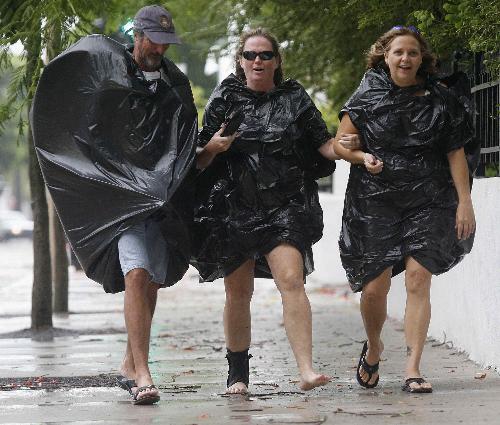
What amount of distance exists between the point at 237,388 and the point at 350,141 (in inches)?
61.3

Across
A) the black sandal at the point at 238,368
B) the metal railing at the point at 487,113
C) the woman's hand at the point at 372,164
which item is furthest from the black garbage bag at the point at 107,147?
the metal railing at the point at 487,113

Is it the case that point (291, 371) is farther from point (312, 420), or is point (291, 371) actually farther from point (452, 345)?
point (312, 420)

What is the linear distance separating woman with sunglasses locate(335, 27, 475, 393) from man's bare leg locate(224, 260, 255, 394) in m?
0.67

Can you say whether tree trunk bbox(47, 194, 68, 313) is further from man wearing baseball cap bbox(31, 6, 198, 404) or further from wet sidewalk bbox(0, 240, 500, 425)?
man wearing baseball cap bbox(31, 6, 198, 404)

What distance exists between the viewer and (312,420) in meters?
6.52

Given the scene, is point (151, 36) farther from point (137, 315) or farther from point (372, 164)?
point (137, 315)

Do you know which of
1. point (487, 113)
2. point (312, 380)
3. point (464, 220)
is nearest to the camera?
point (312, 380)

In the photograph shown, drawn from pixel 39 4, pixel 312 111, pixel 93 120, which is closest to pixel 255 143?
pixel 312 111

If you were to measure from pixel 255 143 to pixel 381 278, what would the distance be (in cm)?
105

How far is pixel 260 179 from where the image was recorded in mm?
7500

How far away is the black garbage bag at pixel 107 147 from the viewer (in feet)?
24.2

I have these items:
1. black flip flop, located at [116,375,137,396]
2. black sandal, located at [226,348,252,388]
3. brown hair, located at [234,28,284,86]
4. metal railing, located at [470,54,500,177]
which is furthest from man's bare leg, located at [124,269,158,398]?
metal railing, located at [470,54,500,177]

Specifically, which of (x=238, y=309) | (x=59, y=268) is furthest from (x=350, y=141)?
(x=59, y=268)

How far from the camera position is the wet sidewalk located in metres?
6.79
